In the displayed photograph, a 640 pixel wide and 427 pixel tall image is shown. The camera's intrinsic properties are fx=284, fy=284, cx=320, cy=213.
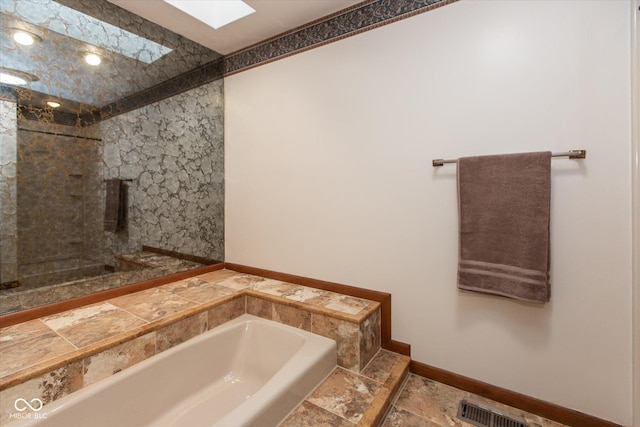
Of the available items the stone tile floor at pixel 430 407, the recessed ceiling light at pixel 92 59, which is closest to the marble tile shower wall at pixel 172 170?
the recessed ceiling light at pixel 92 59

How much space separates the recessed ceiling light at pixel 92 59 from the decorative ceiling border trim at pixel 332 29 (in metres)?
1.02

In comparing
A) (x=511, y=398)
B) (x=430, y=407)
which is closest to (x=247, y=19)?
(x=430, y=407)

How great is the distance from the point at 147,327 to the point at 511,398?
1.87 meters

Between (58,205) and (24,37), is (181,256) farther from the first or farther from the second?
(24,37)

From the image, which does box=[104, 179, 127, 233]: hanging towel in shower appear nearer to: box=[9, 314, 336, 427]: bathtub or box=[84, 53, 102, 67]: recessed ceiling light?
box=[84, 53, 102, 67]: recessed ceiling light

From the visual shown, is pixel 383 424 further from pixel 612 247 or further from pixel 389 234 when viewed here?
pixel 612 247

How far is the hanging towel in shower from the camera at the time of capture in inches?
73.0

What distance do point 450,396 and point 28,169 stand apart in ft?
8.38

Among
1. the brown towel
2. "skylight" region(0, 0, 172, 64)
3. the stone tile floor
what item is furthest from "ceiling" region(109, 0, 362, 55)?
the stone tile floor

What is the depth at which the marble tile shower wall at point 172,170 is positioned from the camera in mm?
1938

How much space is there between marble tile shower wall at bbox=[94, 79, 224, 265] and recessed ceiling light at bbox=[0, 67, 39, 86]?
0.37 metres

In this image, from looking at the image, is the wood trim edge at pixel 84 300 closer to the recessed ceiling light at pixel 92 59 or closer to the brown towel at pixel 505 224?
the recessed ceiling light at pixel 92 59

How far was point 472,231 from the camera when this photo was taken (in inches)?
57.1

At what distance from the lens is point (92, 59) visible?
173cm
